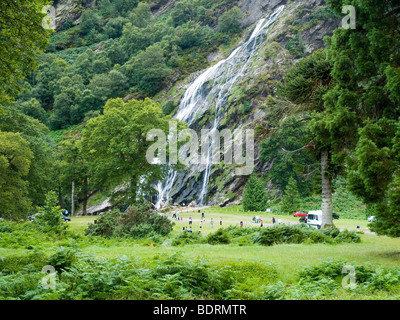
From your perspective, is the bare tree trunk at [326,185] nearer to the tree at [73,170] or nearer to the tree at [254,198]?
the tree at [254,198]

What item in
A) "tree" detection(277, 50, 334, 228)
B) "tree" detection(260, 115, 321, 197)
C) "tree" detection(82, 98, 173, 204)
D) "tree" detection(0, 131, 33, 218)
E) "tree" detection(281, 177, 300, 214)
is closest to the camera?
"tree" detection(277, 50, 334, 228)

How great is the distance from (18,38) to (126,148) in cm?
1594

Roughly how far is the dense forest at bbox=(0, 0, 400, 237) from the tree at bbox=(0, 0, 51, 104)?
35mm

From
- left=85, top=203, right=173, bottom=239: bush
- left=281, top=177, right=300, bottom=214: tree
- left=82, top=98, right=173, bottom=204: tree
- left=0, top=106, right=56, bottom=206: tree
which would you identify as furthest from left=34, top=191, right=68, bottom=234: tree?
left=281, top=177, right=300, bottom=214: tree

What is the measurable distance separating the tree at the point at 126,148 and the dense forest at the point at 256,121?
94 mm

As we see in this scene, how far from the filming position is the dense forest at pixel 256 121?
1104cm

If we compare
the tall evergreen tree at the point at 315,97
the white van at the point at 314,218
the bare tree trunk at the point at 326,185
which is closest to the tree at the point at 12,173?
the tall evergreen tree at the point at 315,97

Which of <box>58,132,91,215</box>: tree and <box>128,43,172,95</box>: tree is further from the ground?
<box>128,43,172,95</box>: tree

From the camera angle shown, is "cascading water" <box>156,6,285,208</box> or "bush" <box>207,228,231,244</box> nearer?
"bush" <box>207,228,231,244</box>

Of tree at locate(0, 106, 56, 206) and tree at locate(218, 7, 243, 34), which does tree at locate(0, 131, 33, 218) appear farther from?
tree at locate(218, 7, 243, 34)

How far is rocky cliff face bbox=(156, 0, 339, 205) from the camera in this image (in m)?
48.2

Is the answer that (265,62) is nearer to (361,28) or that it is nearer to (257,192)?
(257,192)

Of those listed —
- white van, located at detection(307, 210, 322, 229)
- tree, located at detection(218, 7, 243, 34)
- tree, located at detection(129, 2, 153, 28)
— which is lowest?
white van, located at detection(307, 210, 322, 229)
